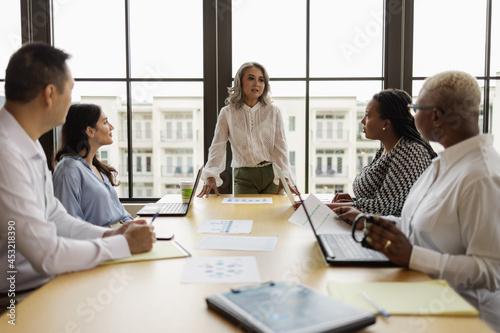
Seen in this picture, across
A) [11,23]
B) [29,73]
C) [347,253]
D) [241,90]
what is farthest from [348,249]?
[11,23]

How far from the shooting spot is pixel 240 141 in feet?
9.80

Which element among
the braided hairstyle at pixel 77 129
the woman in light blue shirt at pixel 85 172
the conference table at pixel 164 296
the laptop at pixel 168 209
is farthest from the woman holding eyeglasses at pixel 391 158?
the braided hairstyle at pixel 77 129

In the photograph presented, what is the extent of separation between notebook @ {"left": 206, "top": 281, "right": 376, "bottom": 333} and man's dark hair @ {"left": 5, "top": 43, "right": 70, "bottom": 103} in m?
0.84

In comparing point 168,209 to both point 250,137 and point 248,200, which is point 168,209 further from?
→ point 250,137

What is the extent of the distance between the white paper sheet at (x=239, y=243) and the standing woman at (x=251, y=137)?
52.4 inches

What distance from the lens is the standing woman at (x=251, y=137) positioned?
2955mm

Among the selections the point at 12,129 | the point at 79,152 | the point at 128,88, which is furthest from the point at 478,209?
the point at 128,88

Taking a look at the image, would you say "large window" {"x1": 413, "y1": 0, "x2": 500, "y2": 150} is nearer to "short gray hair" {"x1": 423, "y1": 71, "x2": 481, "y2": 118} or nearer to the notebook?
"short gray hair" {"x1": 423, "y1": 71, "x2": 481, "y2": 118}

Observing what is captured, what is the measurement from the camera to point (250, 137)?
2.97 m

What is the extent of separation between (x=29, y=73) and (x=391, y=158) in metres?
1.55

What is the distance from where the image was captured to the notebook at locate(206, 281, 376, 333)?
0.77 metres

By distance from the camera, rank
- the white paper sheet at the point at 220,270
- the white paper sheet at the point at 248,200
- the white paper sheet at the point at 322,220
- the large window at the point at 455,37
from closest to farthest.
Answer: the white paper sheet at the point at 220,270
the white paper sheet at the point at 322,220
the white paper sheet at the point at 248,200
the large window at the point at 455,37

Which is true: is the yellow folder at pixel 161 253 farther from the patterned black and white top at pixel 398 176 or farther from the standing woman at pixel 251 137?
the standing woman at pixel 251 137

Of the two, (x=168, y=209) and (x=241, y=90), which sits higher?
(x=241, y=90)
